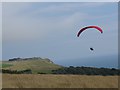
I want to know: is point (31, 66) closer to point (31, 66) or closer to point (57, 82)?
point (31, 66)

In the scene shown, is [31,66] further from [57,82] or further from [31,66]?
[57,82]

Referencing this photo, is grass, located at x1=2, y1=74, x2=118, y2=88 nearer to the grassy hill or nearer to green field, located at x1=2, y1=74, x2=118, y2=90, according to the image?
green field, located at x1=2, y1=74, x2=118, y2=90

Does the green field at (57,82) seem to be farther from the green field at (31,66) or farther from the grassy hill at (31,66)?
the green field at (31,66)

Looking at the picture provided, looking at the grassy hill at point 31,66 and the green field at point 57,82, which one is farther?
the grassy hill at point 31,66

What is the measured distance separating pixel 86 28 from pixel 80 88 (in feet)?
17.8

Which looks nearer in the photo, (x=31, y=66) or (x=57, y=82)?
(x=57, y=82)

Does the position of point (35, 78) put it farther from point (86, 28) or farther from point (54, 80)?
point (86, 28)

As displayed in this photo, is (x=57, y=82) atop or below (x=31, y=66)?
atop

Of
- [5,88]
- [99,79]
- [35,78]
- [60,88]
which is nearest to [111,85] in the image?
[99,79]

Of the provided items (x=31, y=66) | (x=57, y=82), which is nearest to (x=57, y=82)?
(x=57, y=82)

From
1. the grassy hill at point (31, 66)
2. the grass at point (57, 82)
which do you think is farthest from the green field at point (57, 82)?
the grassy hill at point (31, 66)

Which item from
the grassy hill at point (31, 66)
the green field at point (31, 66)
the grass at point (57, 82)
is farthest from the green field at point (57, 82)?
the green field at point (31, 66)

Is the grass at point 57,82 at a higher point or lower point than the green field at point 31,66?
higher

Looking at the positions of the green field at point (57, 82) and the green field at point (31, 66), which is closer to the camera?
the green field at point (57, 82)
